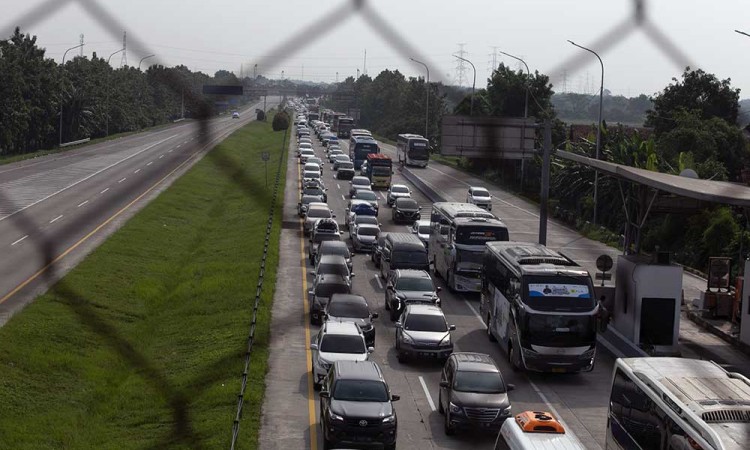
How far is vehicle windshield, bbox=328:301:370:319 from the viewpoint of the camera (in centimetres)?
1705

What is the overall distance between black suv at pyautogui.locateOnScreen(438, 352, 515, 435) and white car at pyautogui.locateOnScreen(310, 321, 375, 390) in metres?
1.78

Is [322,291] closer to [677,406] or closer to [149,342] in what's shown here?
[149,342]

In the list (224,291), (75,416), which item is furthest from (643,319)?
(75,416)

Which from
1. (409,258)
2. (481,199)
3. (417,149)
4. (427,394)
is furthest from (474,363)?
(481,199)

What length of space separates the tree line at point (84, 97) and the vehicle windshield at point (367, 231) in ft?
42.2

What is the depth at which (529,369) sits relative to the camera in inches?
600

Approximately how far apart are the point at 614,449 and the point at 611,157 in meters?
15.3

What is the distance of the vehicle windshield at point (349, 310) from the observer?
17.0m

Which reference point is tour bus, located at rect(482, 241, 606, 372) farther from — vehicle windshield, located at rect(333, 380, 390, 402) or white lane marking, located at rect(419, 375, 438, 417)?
vehicle windshield, located at rect(333, 380, 390, 402)

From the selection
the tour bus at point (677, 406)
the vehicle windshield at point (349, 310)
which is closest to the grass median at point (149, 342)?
the vehicle windshield at point (349, 310)

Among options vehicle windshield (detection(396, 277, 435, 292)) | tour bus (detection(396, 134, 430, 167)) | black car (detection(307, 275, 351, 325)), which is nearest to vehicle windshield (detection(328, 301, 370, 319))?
black car (detection(307, 275, 351, 325))

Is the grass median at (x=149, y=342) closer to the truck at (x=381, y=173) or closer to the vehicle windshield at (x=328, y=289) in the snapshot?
the vehicle windshield at (x=328, y=289)

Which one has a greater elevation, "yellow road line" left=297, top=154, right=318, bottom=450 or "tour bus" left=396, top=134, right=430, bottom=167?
"tour bus" left=396, top=134, right=430, bottom=167

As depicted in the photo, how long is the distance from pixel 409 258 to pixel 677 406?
48.0 ft
